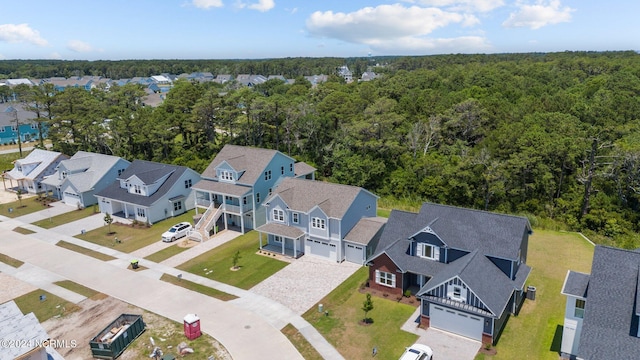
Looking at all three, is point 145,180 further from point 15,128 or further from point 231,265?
point 15,128

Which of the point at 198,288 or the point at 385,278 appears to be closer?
the point at 385,278

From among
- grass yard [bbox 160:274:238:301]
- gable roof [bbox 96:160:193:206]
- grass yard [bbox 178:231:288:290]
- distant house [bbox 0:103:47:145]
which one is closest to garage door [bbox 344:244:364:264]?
grass yard [bbox 178:231:288:290]

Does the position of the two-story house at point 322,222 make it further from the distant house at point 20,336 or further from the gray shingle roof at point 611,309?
the distant house at point 20,336

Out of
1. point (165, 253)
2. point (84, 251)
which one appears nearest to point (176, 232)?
point (165, 253)

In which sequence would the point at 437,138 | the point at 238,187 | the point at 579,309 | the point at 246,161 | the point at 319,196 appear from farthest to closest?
the point at 437,138 → the point at 246,161 → the point at 238,187 → the point at 319,196 → the point at 579,309

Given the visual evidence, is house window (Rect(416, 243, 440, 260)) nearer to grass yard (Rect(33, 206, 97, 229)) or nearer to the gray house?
the gray house

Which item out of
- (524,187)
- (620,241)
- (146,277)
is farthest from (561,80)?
(146,277)
